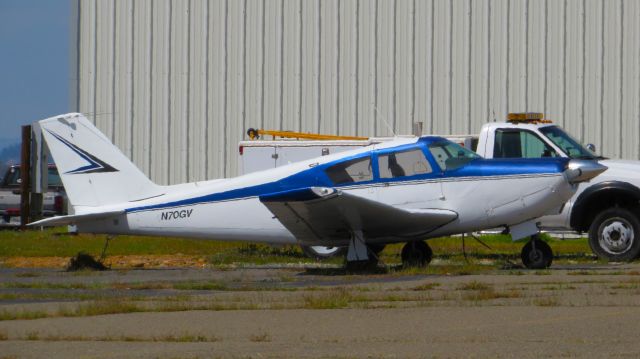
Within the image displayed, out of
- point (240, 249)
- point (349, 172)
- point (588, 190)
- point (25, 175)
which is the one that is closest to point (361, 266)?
point (349, 172)

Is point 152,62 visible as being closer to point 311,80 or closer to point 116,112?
point 116,112

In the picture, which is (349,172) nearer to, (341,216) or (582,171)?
(341,216)

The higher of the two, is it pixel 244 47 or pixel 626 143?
pixel 244 47


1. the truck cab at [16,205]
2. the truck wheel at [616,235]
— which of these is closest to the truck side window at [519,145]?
the truck wheel at [616,235]

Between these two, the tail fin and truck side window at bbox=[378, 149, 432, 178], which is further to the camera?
the tail fin

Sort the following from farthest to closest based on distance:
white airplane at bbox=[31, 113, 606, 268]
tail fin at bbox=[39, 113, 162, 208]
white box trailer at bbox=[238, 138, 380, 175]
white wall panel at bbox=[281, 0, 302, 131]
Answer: white wall panel at bbox=[281, 0, 302, 131] → white box trailer at bbox=[238, 138, 380, 175] → tail fin at bbox=[39, 113, 162, 208] → white airplane at bbox=[31, 113, 606, 268]

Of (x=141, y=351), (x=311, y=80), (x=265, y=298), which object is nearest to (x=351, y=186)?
(x=265, y=298)

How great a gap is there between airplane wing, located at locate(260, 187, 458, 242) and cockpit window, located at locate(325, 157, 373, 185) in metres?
0.58

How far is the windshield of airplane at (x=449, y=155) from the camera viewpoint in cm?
1661

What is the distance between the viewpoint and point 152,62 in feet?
92.8

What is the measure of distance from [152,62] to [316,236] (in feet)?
40.0

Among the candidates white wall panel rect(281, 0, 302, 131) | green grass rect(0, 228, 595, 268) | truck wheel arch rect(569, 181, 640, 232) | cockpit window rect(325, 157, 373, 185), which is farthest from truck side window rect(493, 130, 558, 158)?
white wall panel rect(281, 0, 302, 131)

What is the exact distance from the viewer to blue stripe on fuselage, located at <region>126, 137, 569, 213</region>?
1642 centimetres

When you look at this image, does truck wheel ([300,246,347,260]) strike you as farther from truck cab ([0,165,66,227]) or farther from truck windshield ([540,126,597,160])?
truck cab ([0,165,66,227])
